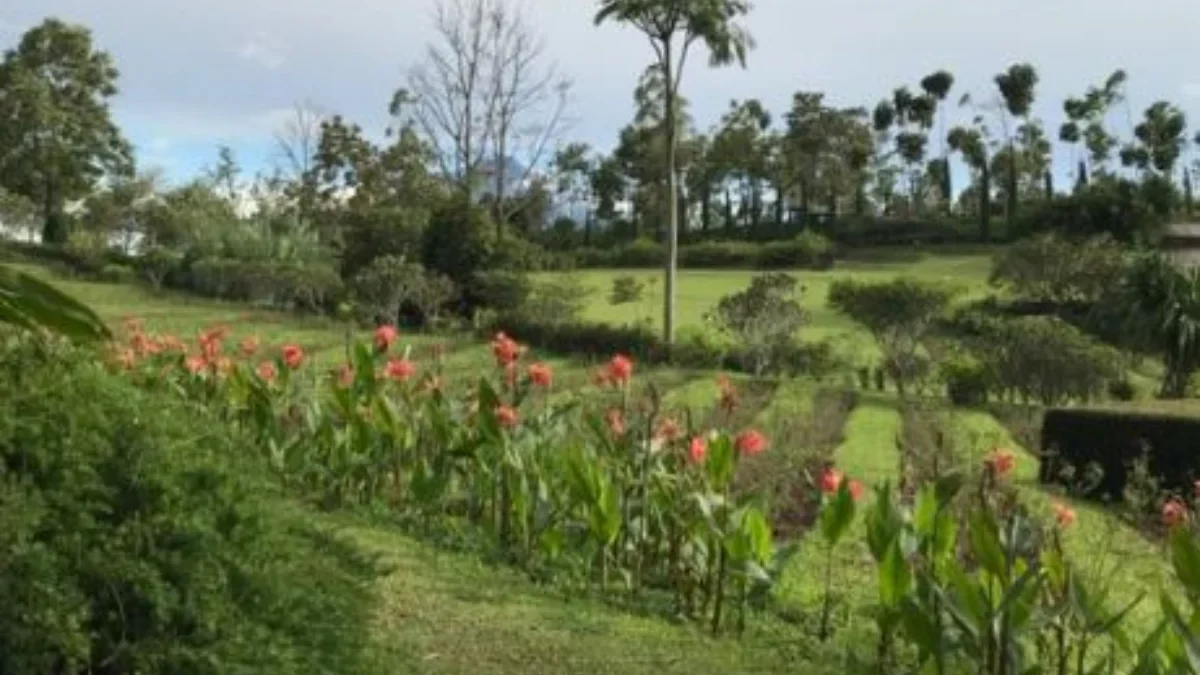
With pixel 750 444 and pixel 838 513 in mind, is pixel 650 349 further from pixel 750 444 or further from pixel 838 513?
pixel 838 513

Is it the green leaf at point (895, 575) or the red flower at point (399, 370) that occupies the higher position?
the red flower at point (399, 370)

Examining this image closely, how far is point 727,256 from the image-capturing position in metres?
49.8

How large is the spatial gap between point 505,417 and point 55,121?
148 ft

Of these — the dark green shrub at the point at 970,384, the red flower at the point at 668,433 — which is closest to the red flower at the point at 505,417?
the red flower at the point at 668,433

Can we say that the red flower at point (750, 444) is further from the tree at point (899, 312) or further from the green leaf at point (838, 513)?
the tree at point (899, 312)

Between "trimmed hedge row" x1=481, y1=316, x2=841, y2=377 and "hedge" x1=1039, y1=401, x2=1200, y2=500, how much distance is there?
1099 cm

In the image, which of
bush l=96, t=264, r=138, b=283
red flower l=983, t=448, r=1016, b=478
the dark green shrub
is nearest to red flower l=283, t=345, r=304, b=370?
red flower l=983, t=448, r=1016, b=478

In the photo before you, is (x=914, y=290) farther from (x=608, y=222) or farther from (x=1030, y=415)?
(x=608, y=222)

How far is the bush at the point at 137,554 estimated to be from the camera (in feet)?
8.83

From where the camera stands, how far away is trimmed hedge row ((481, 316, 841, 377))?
2453cm

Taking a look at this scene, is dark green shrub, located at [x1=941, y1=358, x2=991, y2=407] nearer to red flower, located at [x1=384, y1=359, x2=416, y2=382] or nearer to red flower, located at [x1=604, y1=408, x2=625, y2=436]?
red flower, located at [x1=384, y1=359, x2=416, y2=382]

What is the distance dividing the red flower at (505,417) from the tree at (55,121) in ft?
136

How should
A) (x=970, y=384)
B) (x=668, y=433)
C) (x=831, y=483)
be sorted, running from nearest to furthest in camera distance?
(x=831, y=483) → (x=668, y=433) → (x=970, y=384)

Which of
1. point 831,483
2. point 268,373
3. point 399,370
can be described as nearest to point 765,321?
point 268,373
